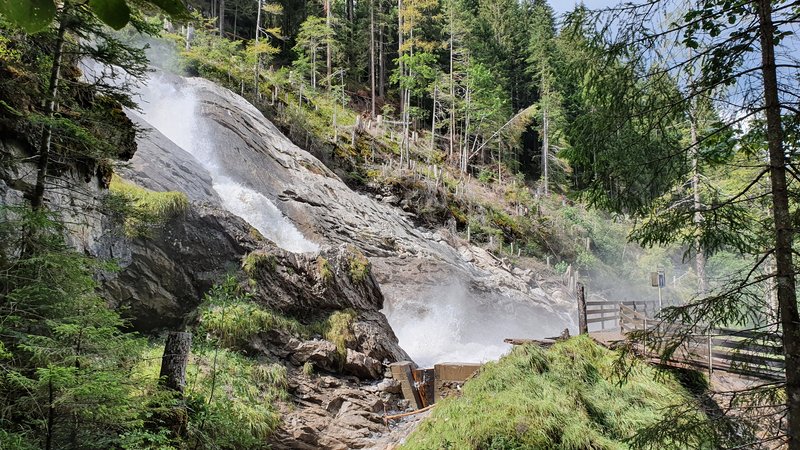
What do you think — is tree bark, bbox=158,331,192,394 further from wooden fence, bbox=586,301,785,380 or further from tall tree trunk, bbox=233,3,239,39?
tall tree trunk, bbox=233,3,239,39

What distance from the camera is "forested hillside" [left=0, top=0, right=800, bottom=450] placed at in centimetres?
342

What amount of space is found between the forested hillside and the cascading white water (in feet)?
0.38

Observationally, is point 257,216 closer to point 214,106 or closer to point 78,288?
point 214,106

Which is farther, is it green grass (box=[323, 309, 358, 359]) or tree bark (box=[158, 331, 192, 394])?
green grass (box=[323, 309, 358, 359])

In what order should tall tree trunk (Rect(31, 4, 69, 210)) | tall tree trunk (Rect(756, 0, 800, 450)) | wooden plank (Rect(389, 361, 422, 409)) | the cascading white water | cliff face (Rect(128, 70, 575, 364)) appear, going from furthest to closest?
cliff face (Rect(128, 70, 575, 364)) < the cascading white water < wooden plank (Rect(389, 361, 422, 409)) < tall tree trunk (Rect(31, 4, 69, 210)) < tall tree trunk (Rect(756, 0, 800, 450))

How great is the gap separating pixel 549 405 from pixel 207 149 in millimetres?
14745

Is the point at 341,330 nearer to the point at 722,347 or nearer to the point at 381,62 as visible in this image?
the point at 722,347

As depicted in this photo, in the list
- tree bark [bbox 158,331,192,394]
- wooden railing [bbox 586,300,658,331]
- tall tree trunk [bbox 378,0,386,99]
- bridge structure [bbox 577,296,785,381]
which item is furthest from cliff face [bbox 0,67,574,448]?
tall tree trunk [bbox 378,0,386,99]

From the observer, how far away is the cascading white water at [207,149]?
14.3m

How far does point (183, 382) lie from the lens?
5539 mm

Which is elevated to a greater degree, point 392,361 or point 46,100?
point 46,100

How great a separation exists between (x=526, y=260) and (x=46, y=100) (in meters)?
23.7

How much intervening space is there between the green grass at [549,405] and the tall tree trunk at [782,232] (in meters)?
1.74

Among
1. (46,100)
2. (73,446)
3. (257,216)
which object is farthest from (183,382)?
(257,216)
